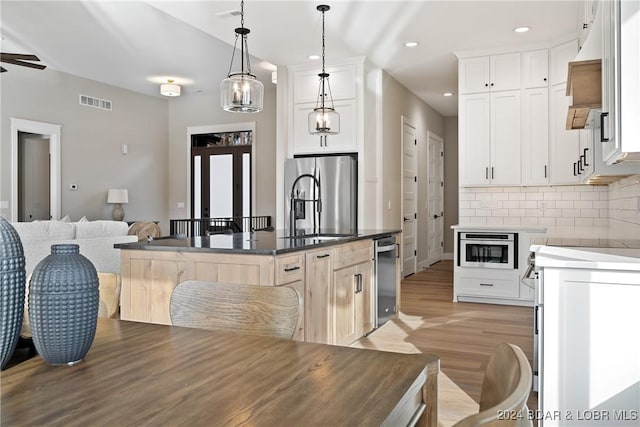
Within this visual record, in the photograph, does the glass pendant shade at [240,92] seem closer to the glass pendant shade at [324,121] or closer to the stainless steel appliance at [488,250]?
the glass pendant shade at [324,121]

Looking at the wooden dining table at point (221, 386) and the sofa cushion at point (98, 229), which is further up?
the sofa cushion at point (98, 229)

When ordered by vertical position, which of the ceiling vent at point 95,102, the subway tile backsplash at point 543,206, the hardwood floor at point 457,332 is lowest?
the hardwood floor at point 457,332

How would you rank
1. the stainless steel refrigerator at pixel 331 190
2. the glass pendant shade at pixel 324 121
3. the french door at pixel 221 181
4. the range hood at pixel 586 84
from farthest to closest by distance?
the french door at pixel 221 181, the stainless steel refrigerator at pixel 331 190, the glass pendant shade at pixel 324 121, the range hood at pixel 586 84

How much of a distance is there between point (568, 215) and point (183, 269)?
15.1ft

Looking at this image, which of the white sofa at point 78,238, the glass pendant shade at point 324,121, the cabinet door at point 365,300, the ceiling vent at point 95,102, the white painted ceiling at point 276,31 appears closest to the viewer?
the cabinet door at point 365,300

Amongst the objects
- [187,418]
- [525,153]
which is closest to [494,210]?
[525,153]

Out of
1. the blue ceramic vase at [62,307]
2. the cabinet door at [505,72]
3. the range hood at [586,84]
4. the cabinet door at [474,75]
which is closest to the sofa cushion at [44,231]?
the blue ceramic vase at [62,307]

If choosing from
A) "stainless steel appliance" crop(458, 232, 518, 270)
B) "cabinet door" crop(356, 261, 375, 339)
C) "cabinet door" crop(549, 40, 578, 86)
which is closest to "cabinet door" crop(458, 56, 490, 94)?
"cabinet door" crop(549, 40, 578, 86)

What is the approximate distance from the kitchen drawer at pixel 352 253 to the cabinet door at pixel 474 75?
2.82m

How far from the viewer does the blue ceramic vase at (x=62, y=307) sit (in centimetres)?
102

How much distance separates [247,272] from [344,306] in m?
1.17

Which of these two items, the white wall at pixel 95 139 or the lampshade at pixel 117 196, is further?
the lampshade at pixel 117 196

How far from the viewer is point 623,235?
3.74 m

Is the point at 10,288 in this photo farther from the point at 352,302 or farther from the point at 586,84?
the point at 352,302
